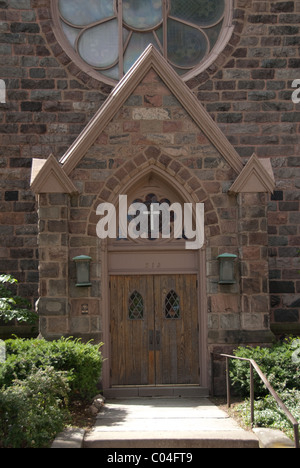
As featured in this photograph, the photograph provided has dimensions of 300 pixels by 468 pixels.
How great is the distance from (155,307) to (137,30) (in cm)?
578

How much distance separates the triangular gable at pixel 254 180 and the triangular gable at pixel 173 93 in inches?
7.7

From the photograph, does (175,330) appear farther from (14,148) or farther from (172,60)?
(172,60)

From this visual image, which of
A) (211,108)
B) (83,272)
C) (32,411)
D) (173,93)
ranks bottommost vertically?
(32,411)

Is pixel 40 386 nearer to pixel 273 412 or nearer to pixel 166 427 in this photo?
pixel 166 427

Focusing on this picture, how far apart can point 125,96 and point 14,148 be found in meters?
2.82

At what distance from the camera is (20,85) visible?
38.9 ft

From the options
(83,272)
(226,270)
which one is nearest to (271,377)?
(226,270)

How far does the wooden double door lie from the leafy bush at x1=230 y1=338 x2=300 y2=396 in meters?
1.30

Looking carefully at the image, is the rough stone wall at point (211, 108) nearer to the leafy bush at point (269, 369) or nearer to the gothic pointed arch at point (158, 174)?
Answer: the gothic pointed arch at point (158, 174)

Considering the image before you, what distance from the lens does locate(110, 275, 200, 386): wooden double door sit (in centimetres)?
1023

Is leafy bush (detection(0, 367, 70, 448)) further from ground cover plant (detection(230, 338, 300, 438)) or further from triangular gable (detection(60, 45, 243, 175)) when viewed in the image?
triangular gable (detection(60, 45, 243, 175))

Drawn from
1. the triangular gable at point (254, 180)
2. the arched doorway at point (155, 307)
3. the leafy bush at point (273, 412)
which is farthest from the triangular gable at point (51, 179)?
the leafy bush at point (273, 412)

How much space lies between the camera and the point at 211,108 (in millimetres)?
12008

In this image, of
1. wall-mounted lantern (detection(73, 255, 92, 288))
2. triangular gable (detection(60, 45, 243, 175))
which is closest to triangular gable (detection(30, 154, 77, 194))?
triangular gable (detection(60, 45, 243, 175))
